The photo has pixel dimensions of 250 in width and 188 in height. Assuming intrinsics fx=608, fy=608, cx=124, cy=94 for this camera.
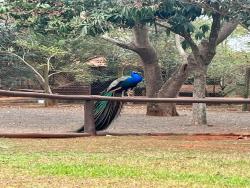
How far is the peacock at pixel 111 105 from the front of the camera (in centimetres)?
1165

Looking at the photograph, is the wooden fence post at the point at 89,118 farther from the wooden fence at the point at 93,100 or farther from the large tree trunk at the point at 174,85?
the large tree trunk at the point at 174,85

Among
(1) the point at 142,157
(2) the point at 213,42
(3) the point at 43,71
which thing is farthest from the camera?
(3) the point at 43,71

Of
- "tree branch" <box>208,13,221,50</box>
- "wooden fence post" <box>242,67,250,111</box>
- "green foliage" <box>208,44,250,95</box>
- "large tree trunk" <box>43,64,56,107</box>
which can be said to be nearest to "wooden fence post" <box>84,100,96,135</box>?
"tree branch" <box>208,13,221,50</box>

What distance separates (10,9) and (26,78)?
497 inches

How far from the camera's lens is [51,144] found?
973 cm

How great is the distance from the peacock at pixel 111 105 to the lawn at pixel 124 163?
123 centimetres

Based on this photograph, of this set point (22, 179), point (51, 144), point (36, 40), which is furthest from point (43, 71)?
point (22, 179)

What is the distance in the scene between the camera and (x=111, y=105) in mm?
11852

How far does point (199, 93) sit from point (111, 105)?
3970 mm

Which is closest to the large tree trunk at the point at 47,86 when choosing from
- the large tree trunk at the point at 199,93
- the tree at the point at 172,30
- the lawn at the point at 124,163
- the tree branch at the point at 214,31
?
the tree at the point at 172,30

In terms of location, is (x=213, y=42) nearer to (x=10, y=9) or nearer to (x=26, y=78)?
(x=10, y=9)

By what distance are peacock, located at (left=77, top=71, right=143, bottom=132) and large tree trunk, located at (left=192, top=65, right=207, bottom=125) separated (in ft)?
12.1

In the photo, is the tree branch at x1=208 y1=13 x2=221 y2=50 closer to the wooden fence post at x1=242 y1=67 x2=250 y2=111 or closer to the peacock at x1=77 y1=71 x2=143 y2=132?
the peacock at x1=77 y1=71 x2=143 y2=132

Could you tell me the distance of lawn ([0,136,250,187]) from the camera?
5980mm
